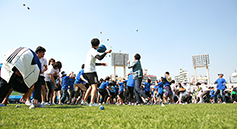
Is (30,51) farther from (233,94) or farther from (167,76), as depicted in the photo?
(233,94)

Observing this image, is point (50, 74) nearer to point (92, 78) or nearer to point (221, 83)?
point (92, 78)

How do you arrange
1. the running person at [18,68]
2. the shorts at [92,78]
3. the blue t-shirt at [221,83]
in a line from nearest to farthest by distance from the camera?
1. the running person at [18,68]
2. the shorts at [92,78]
3. the blue t-shirt at [221,83]

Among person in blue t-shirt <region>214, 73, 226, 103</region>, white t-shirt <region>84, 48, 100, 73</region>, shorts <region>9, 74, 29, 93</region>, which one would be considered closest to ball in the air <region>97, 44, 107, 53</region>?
white t-shirt <region>84, 48, 100, 73</region>

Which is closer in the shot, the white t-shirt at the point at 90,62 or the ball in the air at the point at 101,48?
the white t-shirt at the point at 90,62

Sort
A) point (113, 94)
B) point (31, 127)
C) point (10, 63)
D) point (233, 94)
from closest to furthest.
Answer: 1. point (31, 127)
2. point (10, 63)
3. point (113, 94)
4. point (233, 94)

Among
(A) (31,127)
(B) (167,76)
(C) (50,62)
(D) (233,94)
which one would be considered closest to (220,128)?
(A) (31,127)

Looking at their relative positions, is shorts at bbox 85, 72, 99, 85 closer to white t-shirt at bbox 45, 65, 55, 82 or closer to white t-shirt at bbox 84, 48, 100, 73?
white t-shirt at bbox 84, 48, 100, 73

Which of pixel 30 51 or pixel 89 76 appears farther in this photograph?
pixel 89 76

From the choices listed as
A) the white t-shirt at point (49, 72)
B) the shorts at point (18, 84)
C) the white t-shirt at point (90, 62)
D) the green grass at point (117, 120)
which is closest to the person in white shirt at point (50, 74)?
the white t-shirt at point (49, 72)

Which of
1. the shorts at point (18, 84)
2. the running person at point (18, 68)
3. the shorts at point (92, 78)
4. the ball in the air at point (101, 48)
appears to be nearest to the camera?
the running person at point (18, 68)

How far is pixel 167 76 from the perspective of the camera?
966cm

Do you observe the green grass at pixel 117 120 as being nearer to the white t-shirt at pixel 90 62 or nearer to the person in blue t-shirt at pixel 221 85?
the white t-shirt at pixel 90 62

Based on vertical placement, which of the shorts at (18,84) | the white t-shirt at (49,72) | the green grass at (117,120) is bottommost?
the green grass at (117,120)

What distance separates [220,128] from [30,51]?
423 centimetres
